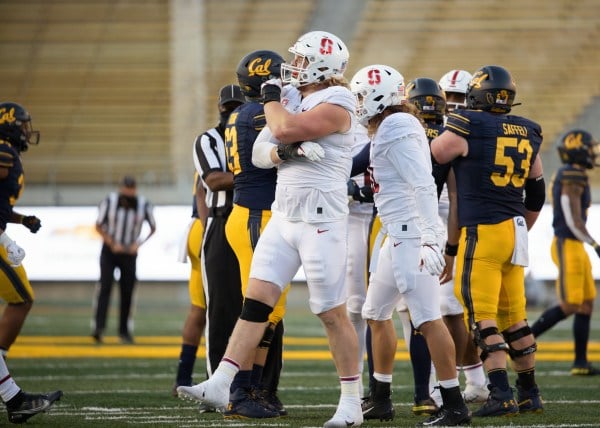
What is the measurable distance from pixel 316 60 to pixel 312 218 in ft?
2.34

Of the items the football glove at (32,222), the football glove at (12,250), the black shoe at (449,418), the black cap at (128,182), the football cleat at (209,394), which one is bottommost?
the black shoe at (449,418)

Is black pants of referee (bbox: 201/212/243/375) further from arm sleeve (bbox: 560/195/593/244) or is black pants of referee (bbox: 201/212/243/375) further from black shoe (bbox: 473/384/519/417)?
arm sleeve (bbox: 560/195/593/244)

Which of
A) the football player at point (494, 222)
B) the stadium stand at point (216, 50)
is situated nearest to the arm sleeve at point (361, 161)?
the football player at point (494, 222)

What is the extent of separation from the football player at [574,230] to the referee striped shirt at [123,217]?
5117 mm

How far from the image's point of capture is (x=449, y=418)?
17.2 ft

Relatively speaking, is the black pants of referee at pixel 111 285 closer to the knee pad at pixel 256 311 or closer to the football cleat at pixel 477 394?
the football cleat at pixel 477 394

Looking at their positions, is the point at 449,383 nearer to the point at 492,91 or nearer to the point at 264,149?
the point at 264,149

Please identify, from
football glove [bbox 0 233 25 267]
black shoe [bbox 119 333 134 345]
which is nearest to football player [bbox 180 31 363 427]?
football glove [bbox 0 233 25 267]

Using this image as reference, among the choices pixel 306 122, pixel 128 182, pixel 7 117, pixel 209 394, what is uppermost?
pixel 128 182

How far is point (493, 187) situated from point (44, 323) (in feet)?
30.6

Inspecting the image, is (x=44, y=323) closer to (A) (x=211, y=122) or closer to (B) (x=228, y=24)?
(A) (x=211, y=122)

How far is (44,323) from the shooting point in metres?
14.2

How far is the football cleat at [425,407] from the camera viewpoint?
5891 mm

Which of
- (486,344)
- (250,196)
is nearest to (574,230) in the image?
(486,344)
